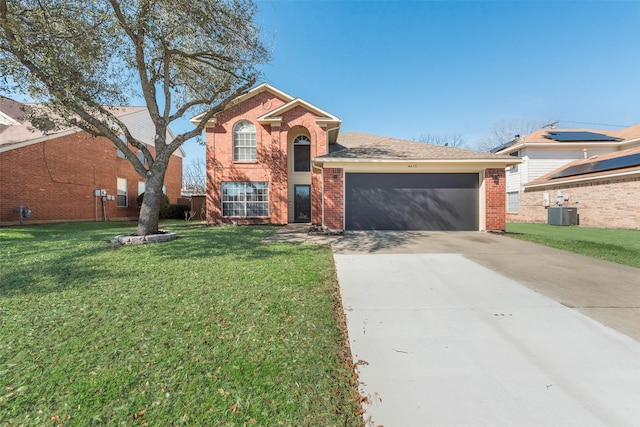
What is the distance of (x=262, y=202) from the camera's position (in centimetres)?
1346

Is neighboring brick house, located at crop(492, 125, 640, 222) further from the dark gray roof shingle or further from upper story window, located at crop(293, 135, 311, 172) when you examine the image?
upper story window, located at crop(293, 135, 311, 172)

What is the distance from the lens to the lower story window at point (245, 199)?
13.4 m

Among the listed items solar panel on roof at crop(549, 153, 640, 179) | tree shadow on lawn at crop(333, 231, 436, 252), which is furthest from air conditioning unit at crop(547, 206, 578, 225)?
tree shadow on lawn at crop(333, 231, 436, 252)

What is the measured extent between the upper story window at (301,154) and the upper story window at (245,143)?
2.31m

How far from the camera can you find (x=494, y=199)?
941 centimetres

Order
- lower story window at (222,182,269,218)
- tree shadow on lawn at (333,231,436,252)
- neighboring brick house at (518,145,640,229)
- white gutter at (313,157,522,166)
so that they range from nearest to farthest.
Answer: tree shadow on lawn at (333,231,436,252)
white gutter at (313,157,522,166)
neighboring brick house at (518,145,640,229)
lower story window at (222,182,269,218)

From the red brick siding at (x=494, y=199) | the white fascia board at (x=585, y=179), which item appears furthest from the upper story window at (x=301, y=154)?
the white fascia board at (x=585, y=179)

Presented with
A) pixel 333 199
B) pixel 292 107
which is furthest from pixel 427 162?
pixel 292 107

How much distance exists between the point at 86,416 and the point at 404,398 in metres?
2.08

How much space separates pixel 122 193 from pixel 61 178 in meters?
3.80

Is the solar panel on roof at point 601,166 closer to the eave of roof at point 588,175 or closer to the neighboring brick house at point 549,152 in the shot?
the eave of roof at point 588,175

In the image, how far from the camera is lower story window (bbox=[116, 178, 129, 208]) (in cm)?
1695

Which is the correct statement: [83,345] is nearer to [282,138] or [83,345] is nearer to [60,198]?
[282,138]

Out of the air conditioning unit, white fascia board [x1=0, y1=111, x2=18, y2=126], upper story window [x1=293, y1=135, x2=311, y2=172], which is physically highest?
white fascia board [x1=0, y1=111, x2=18, y2=126]
